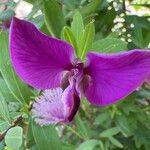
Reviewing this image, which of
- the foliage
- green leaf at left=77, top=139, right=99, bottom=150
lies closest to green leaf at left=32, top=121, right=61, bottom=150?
the foliage

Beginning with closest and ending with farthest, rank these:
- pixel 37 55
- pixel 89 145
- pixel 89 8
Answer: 1. pixel 37 55
2. pixel 89 8
3. pixel 89 145

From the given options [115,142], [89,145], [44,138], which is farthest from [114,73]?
[115,142]

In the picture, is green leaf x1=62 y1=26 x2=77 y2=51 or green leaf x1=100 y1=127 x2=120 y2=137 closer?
green leaf x1=62 y1=26 x2=77 y2=51

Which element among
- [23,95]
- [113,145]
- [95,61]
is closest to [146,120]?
[113,145]

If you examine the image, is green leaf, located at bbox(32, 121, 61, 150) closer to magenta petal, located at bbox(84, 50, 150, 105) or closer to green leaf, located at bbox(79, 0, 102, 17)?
magenta petal, located at bbox(84, 50, 150, 105)

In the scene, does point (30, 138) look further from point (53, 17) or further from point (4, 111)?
point (53, 17)

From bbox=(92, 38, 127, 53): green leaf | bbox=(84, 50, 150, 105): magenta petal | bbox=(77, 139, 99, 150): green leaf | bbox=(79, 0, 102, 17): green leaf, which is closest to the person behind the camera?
bbox=(84, 50, 150, 105): magenta petal
